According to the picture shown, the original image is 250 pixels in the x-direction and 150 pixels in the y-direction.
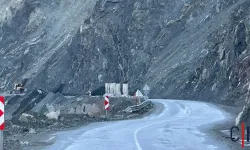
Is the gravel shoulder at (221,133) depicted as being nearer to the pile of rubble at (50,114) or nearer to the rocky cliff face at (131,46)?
the pile of rubble at (50,114)

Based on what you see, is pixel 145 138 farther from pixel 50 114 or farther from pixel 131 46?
pixel 131 46

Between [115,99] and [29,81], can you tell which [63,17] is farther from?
[115,99]

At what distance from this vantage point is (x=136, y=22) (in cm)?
7931

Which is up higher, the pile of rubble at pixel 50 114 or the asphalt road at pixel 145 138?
the pile of rubble at pixel 50 114

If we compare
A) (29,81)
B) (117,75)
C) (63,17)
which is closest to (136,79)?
(117,75)

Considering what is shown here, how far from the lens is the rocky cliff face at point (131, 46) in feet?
179

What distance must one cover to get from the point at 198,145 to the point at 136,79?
5297 cm

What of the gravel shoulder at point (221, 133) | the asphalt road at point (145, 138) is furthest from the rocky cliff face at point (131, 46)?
the asphalt road at point (145, 138)

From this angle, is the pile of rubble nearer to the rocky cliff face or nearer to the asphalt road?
the asphalt road

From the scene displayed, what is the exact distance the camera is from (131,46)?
252ft

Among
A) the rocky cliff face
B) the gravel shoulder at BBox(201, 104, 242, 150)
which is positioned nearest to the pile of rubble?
the gravel shoulder at BBox(201, 104, 242, 150)

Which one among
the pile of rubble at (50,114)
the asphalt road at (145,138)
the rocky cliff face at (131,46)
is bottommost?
the asphalt road at (145,138)

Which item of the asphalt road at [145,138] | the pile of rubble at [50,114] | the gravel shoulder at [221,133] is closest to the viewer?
→ the asphalt road at [145,138]

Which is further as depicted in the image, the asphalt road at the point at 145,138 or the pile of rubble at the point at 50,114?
the pile of rubble at the point at 50,114
